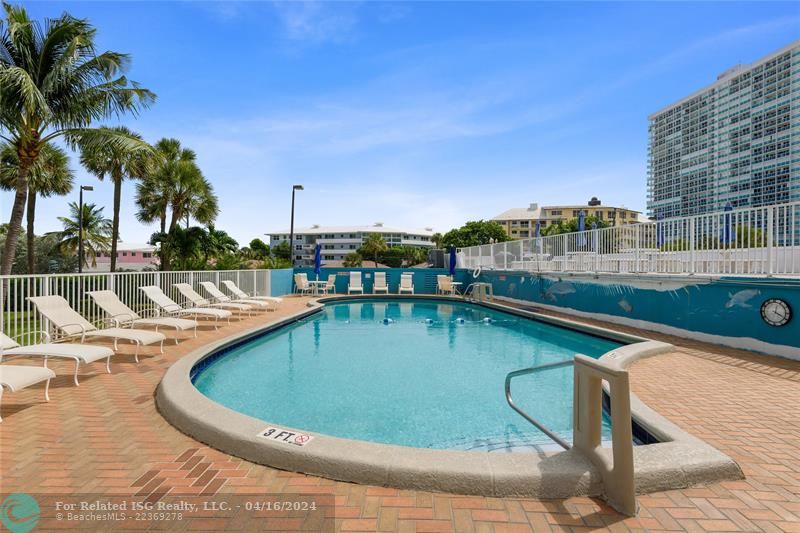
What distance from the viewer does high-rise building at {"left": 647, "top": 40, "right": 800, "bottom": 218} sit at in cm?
9275

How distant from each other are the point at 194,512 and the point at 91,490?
0.80 m

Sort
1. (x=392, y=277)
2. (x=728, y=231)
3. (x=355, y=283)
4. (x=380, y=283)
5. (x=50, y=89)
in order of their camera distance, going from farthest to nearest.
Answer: (x=392, y=277) → (x=380, y=283) → (x=355, y=283) → (x=50, y=89) → (x=728, y=231)

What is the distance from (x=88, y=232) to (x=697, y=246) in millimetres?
44776

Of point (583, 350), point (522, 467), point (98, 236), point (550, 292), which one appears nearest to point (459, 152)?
point (550, 292)

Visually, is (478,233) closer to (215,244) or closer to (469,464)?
(215,244)

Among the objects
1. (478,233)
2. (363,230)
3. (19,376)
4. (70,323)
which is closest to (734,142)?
(478,233)

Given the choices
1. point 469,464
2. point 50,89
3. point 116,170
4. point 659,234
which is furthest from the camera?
point 116,170

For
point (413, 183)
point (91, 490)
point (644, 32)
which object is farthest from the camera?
point (413, 183)

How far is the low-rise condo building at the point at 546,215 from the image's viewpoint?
89644 millimetres

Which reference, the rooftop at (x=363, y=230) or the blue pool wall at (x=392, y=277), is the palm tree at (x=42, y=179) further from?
the rooftop at (x=363, y=230)

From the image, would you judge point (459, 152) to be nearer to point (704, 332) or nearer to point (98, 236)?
point (704, 332)

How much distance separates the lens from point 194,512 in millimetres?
2234

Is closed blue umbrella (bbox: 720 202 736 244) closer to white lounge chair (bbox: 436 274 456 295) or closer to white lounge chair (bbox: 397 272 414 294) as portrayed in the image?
white lounge chair (bbox: 436 274 456 295)

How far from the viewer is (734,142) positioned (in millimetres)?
103812
